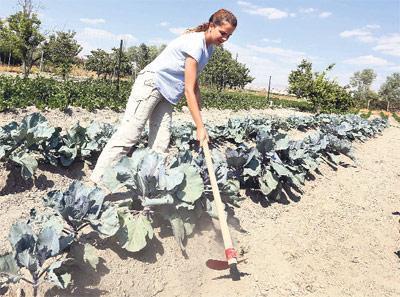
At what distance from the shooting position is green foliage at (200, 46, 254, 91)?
150 feet

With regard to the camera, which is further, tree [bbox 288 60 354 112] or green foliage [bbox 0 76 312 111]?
tree [bbox 288 60 354 112]

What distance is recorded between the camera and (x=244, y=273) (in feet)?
10.5

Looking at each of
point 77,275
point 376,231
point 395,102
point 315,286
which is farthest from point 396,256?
point 395,102

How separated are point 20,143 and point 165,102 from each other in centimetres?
146

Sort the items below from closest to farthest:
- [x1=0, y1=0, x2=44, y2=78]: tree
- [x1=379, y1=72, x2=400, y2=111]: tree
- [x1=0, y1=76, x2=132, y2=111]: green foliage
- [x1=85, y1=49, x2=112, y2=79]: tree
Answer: [x1=0, y1=76, x2=132, y2=111]: green foliage < [x1=0, y1=0, x2=44, y2=78]: tree < [x1=85, y1=49, x2=112, y2=79]: tree < [x1=379, y1=72, x2=400, y2=111]: tree

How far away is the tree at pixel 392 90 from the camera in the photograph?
75562mm

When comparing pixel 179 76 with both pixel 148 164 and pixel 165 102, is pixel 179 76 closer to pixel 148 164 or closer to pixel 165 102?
pixel 165 102

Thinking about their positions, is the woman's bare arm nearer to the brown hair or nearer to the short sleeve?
the short sleeve

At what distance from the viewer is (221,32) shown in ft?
10.7

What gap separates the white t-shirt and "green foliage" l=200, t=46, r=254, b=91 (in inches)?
1626

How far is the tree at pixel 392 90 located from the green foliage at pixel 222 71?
1514 inches

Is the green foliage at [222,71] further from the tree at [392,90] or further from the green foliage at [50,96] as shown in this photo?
the tree at [392,90]

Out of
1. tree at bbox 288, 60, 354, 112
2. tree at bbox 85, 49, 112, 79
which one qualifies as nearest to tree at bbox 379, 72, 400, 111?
tree at bbox 288, 60, 354, 112

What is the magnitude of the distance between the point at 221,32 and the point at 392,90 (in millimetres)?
82584
